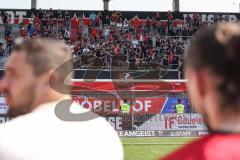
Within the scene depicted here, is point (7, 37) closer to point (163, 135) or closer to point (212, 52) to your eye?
point (163, 135)

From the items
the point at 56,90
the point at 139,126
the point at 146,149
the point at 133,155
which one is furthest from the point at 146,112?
the point at 56,90

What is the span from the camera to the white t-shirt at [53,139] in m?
2.14

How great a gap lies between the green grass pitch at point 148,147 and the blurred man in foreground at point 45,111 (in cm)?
1207

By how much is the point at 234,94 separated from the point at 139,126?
68.0ft

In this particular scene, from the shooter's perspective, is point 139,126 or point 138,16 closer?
point 139,126

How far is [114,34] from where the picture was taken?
36.2 metres

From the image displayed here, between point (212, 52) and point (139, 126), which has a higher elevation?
point (212, 52)

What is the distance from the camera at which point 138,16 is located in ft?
122

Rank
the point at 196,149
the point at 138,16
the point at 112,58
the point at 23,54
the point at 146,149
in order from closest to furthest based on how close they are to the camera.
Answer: the point at 196,149
the point at 23,54
the point at 146,149
the point at 112,58
the point at 138,16

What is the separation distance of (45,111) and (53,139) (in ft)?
0.46

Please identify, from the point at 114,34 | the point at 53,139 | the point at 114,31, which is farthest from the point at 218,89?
the point at 114,31

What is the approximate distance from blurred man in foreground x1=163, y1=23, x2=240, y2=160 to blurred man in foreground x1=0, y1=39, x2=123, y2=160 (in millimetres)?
770

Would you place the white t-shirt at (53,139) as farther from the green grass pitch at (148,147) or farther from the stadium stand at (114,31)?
the stadium stand at (114,31)

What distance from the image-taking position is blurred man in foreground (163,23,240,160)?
5.18 ft
